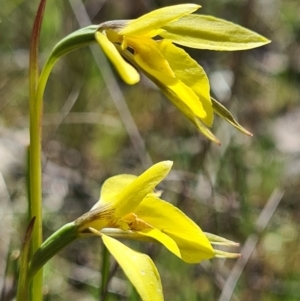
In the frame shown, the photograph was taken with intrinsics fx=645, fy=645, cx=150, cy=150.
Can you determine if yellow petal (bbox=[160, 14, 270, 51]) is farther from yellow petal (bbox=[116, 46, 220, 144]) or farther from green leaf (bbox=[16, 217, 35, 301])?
green leaf (bbox=[16, 217, 35, 301])

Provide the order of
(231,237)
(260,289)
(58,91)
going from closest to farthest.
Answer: (260,289), (231,237), (58,91)

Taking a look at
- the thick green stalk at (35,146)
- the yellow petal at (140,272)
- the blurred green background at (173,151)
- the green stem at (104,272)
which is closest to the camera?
the yellow petal at (140,272)

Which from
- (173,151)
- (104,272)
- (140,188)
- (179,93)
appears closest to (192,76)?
(179,93)

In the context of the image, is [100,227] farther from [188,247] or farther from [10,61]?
[10,61]

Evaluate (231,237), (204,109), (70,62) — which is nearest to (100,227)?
(204,109)

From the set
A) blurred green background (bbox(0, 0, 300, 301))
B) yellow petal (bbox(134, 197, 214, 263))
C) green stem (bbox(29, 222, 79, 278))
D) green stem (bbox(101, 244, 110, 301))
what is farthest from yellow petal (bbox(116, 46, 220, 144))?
blurred green background (bbox(0, 0, 300, 301))

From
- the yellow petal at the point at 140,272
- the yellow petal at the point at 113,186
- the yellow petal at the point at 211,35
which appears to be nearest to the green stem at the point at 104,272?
the yellow petal at the point at 113,186

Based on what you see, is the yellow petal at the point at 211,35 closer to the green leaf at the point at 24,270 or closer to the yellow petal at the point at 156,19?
the yellow petal at the point at 156,19
